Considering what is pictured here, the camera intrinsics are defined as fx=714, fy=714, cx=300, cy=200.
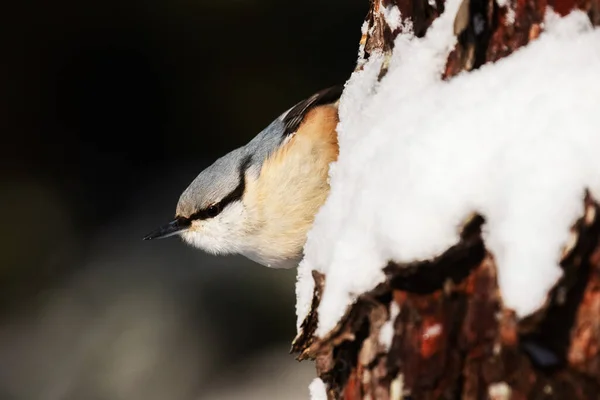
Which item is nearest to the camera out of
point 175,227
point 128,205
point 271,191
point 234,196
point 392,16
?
point 392,16

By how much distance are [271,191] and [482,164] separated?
0.84 metres

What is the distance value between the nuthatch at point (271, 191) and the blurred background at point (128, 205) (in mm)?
1281

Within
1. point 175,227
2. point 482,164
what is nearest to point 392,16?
point 482,164

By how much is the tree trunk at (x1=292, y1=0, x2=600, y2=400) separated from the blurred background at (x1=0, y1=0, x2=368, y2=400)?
2064mm

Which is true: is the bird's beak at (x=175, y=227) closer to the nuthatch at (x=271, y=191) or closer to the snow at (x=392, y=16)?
the nuthatch at (x=271, y=191)

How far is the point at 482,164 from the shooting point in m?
0.79

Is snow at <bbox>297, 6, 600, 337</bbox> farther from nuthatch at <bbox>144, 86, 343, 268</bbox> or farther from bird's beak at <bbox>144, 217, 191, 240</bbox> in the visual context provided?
bird's beak at <bbox>144, 217, 191, 240</bbox>

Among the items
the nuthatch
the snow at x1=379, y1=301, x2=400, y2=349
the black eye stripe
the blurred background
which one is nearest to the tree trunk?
the snow at x1=379, y1=301, x2=400, y2=349

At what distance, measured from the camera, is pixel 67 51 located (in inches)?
115

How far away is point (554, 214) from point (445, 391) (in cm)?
26

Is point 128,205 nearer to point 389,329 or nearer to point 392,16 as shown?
point 392,16

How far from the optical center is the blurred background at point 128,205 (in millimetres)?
2941

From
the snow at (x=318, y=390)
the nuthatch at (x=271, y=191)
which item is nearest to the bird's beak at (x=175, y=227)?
the nuthatch at (x=271, y=191)

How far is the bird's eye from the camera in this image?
5.74ft
